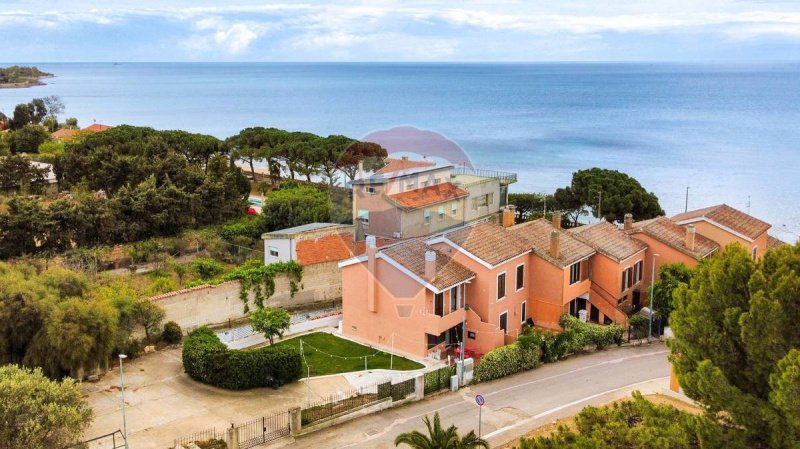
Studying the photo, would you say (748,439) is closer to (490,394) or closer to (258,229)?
(490,394)

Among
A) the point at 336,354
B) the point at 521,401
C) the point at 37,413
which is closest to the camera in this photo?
the point at 37,413

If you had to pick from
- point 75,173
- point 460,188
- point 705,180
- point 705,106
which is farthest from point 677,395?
point 705,106

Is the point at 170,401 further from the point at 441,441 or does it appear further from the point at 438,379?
the point at 441,441

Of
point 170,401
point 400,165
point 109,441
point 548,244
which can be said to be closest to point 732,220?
point 548,244

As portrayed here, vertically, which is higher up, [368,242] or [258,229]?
[368,242]

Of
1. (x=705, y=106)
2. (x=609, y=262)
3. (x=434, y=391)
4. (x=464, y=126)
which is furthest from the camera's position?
(x=705, y=106)

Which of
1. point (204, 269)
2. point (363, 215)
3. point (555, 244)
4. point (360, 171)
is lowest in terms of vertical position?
point (204, 269)

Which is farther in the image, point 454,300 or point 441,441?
point 454,300
